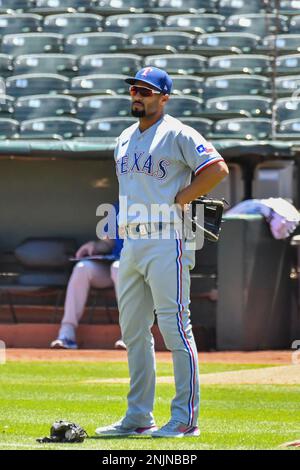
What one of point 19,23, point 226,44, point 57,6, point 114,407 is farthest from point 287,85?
point 114,407

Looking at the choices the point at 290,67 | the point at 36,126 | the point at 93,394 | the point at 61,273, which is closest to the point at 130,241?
the point at 93,394

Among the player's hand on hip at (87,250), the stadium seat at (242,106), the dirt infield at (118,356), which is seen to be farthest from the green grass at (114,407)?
the stadium seat at (242,106)

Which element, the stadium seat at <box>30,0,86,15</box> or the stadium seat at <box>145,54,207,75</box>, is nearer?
the stadium seat at <box>145,54,207,75</box>

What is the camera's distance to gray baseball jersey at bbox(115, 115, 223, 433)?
5.59m

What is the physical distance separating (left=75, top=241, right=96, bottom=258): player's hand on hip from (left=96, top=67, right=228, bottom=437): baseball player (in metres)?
6.32

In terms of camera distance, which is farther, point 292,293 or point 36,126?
point 36,126

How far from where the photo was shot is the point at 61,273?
12969mm

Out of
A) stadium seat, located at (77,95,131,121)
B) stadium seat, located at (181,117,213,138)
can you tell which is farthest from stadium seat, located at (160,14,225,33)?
stadium seat, located at (181,117,213,138)

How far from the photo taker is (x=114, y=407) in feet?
23.5

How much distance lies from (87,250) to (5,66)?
470 centimetres

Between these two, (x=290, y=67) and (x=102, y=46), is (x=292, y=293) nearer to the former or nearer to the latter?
(x=290, y=67)

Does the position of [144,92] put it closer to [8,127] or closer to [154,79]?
[154,79]

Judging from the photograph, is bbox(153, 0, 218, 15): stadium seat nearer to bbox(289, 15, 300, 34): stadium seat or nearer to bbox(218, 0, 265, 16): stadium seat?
bbox(218, 0, 265, 16): stadium seat
